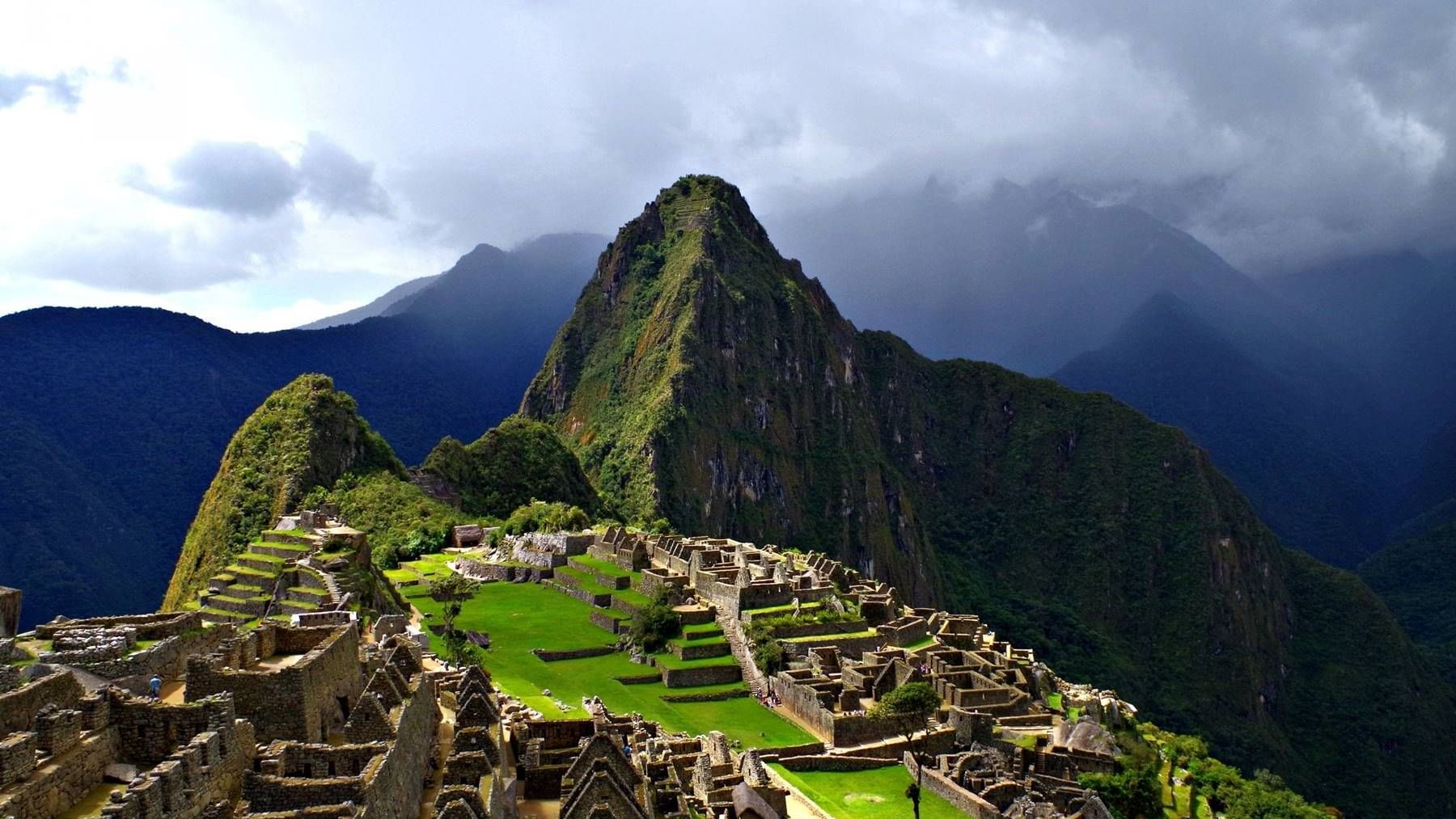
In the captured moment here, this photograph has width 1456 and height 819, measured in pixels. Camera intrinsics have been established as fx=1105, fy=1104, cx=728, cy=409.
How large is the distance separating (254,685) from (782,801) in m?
16.8

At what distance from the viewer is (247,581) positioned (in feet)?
131

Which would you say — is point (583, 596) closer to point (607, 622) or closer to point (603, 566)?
point (603, 566)

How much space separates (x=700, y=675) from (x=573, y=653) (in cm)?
590

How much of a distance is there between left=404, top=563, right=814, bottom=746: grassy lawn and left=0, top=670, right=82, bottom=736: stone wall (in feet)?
54.0

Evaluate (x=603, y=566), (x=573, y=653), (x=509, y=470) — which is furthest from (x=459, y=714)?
(x=509, y=470)

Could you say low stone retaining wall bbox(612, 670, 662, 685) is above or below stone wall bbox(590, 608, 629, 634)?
below

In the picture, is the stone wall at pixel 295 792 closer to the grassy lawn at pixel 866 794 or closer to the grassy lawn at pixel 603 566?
the grassy lawn at pixel 866 794

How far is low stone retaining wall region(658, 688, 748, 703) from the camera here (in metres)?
45.0

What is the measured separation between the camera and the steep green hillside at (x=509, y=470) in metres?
111

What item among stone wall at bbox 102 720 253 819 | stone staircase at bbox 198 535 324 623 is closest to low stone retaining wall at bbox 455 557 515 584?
stone staircase at bbox 198 535 324 623

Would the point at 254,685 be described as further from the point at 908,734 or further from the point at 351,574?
the point at 908,734

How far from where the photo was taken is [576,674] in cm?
4512

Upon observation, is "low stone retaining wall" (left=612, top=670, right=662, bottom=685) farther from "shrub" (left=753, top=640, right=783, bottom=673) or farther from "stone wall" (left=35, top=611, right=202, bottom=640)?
"stone wall" (left=35, top=611, right=202, bottom=640)

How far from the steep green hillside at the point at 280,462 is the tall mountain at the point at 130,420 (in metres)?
6.59
